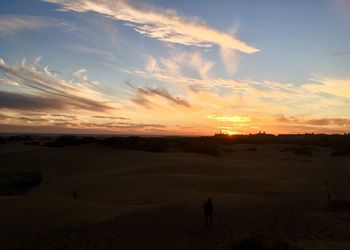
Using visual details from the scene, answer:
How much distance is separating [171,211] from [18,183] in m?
18.5

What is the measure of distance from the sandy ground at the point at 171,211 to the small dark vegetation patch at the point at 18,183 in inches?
35.6

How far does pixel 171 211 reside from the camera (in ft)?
76.3

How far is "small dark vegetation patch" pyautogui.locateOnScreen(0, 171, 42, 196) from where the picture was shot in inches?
1362

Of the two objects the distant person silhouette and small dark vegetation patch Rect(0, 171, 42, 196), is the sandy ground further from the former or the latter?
small dark vegetation patch Rect(0, 171, 42, 196)

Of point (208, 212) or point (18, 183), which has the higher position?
point (208, 212)

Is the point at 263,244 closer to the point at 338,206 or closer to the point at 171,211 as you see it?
the point at 171,211

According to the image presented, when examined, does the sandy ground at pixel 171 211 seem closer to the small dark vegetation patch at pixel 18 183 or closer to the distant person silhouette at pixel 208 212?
the distant person silhouette at pixel 208 212

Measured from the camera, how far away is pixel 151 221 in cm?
2145

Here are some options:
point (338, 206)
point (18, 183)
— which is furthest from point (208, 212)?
point (18, 183)

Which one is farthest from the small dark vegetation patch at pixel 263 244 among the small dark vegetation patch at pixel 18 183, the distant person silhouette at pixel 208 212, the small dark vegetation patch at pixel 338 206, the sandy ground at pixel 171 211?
the small dark vegetation patch at pixel 18 183

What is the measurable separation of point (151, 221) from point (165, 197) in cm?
→ 634

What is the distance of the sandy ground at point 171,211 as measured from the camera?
18328mm

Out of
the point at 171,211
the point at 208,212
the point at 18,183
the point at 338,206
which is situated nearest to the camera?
the point at 208,212

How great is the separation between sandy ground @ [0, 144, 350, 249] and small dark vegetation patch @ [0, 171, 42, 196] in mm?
905
